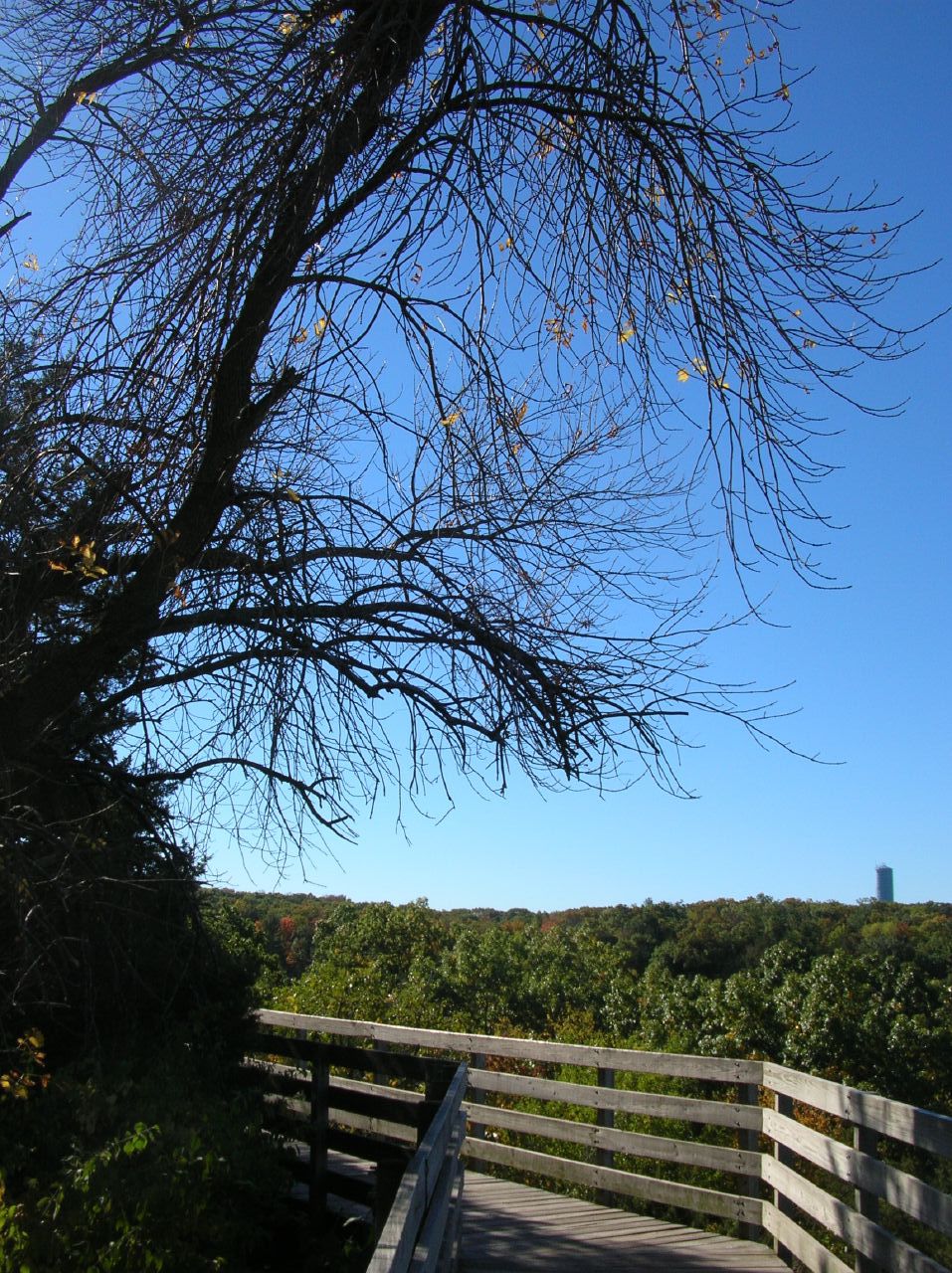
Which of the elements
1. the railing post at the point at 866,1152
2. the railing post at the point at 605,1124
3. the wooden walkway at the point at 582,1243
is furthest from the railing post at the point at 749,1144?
the railing post at the point at 866,1152

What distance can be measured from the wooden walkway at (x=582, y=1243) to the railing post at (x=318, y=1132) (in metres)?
0.96

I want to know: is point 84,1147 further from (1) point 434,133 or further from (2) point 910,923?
(2) point 910,923

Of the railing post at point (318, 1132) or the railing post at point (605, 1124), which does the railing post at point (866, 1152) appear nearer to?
the railing post at point (605, 1124)

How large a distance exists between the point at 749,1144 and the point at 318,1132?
282 centimetres

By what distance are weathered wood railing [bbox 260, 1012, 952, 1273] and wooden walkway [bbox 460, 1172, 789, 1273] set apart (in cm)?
23

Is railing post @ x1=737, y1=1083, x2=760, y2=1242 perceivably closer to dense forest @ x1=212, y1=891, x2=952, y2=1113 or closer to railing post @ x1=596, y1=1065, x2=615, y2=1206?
railing post @ x1=596, y1=1065, x2=615, y2=1206

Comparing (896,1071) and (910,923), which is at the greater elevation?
(910,923)

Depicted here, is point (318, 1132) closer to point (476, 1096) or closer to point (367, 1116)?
point (367, 1116)

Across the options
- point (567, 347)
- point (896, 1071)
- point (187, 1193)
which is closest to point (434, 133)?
point (567, 347)

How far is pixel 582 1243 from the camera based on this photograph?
7289 mm

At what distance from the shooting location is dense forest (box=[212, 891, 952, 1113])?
61.8 ft

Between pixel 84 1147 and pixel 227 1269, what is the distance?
87 cm

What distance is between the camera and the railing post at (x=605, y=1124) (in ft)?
28.8

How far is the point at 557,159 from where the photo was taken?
5809 mm
